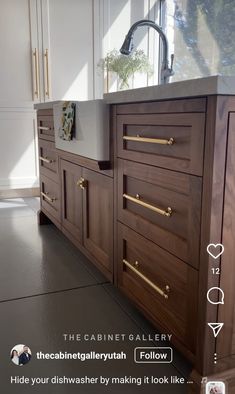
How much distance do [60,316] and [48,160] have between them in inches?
46.5

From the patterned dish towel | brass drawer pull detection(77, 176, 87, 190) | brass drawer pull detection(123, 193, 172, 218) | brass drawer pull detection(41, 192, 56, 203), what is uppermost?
the patterned dish towel

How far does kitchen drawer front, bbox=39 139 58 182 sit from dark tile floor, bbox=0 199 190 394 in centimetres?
44

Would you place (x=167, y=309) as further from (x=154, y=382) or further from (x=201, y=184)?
(x=201, y=184)

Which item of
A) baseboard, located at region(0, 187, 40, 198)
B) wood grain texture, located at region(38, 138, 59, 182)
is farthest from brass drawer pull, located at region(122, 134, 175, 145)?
baseboard, located at region(0, 187, 40, 198)

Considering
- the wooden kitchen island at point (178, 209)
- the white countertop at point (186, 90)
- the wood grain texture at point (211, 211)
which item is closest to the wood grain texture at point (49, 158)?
the wooden kitchen island at point (178, 209)

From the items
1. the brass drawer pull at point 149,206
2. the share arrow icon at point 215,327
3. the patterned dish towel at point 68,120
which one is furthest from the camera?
the patterned dish towel at point 68,120

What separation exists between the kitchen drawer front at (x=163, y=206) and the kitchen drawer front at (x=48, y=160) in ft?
3.13

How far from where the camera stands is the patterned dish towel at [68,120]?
65.3 inches

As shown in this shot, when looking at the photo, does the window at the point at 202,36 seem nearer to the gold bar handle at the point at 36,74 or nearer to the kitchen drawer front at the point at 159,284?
the gold bar handle at the point at 36,74

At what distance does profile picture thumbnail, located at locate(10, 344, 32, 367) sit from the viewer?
118 centimetres

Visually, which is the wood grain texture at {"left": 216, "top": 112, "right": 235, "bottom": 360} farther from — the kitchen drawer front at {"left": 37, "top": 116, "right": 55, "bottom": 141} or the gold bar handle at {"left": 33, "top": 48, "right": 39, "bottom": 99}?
the gold bar handle at {"left": 33, "top": 48, "right": 39, "bottom": 99}

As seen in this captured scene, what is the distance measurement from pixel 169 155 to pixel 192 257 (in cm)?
29

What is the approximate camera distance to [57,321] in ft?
4.63

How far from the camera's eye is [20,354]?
3.93 ft
